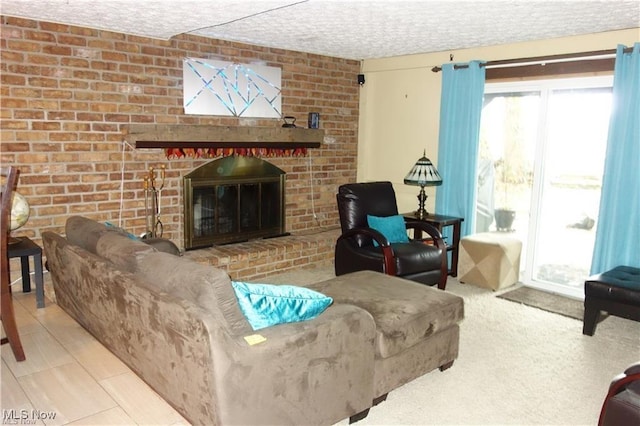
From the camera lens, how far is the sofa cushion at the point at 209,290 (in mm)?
1952

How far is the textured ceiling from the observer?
131 inches

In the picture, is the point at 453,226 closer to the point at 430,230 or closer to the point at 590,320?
the point at 430,230

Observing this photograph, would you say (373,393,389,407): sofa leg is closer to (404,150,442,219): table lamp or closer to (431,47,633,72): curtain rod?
(404,150,442,219): table lamp

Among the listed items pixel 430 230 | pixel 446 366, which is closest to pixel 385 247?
pixel 430 230

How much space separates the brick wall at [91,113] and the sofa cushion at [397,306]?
7.23ft

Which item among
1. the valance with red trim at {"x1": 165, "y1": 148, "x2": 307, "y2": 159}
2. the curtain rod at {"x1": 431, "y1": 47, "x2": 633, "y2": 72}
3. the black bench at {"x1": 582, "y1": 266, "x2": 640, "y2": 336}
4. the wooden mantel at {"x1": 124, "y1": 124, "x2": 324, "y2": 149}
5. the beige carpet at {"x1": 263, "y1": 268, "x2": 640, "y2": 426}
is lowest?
the beige carpet at {"x1": 263, "y1": 268, "x2": 640, "y2": 426}

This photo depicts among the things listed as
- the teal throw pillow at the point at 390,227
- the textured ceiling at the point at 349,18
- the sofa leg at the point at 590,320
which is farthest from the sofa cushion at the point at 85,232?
the sofa leg at the point at 590,320

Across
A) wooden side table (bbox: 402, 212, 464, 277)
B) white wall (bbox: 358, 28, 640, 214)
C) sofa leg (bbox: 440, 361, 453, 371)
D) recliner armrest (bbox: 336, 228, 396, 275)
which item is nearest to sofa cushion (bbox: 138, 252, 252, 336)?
sofa leg (bbox: 440, 361, 453, 371)

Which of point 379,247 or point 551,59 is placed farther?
point 551,59

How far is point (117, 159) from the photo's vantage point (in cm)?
430

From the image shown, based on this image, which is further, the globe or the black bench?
the globe

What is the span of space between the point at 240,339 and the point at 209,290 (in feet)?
0.74

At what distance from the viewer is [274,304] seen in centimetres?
210

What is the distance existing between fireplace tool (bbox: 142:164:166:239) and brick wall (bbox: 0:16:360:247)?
0.04 meters
